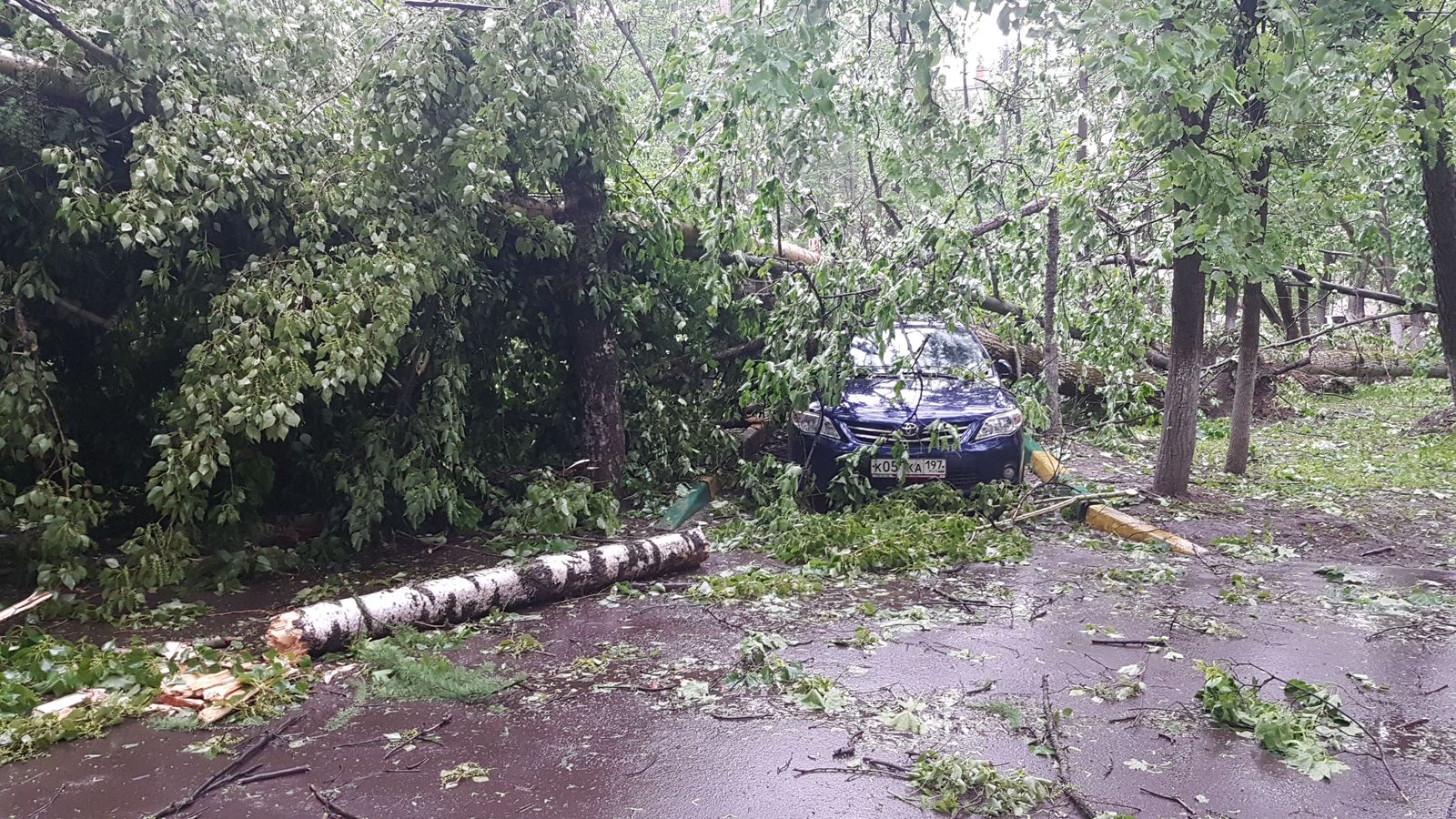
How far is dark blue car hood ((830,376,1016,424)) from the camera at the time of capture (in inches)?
306

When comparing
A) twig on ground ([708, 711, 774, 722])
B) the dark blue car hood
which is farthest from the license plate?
twig on ground ([708, 711, 774, 722])

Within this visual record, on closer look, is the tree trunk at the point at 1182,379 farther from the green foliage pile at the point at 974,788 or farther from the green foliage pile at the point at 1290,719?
the green foliage pile at the point at 974,788

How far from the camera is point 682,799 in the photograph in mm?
3061

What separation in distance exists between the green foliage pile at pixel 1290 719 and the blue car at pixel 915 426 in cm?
371

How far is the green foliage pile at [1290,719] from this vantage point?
3223 millimetres

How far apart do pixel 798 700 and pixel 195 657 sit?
2.62m

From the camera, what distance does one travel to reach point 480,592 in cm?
516

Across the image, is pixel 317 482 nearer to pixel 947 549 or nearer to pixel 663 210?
pixel 663 210

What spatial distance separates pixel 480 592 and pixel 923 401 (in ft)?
13.6

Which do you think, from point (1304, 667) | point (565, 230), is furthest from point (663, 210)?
point (1304, 667)

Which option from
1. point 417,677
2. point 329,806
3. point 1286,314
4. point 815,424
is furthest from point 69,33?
point 1286,314

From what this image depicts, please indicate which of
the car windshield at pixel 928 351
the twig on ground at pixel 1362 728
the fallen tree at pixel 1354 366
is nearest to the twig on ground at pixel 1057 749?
the twig on ground at pixel 1362 728

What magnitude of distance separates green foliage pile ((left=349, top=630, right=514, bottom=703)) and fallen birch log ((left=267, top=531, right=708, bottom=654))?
17cm

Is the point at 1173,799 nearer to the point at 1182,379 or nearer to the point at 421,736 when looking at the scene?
the point at 421,736
